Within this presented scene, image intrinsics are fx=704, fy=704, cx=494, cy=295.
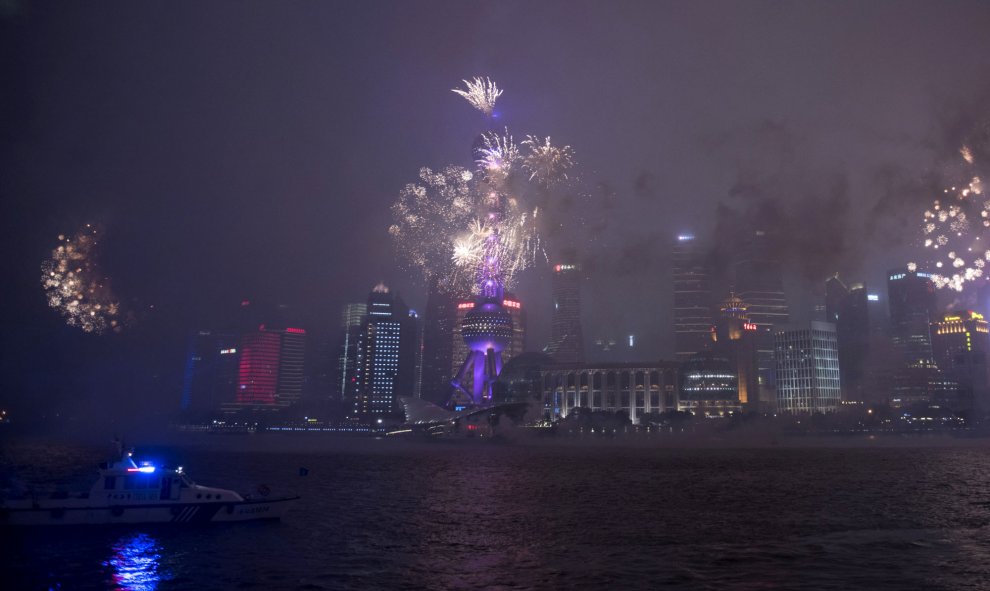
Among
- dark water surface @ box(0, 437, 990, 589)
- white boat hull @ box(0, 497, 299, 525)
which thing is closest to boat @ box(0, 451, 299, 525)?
white boat hull @ box(0, 497, 299, 525)

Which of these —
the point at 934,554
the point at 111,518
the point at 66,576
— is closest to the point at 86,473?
the point at 111,518

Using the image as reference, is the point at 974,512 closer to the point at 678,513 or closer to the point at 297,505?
the point at 678,513

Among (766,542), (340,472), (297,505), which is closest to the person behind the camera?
(766,542)

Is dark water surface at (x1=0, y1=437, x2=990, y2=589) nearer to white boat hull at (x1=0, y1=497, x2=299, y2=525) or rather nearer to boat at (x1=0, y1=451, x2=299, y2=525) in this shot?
white boat hull at (x1=0, y1=497, x2=299, y2=525)

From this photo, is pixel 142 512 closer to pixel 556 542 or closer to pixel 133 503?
pixel 133 503

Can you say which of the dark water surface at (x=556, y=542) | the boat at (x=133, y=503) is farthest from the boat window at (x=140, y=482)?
the dark water surface at (x=556, y=542)

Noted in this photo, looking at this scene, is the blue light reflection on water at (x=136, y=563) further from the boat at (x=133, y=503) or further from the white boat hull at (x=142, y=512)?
the boat at (x=133, y=503)

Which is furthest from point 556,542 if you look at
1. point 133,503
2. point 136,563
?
point 133,503
